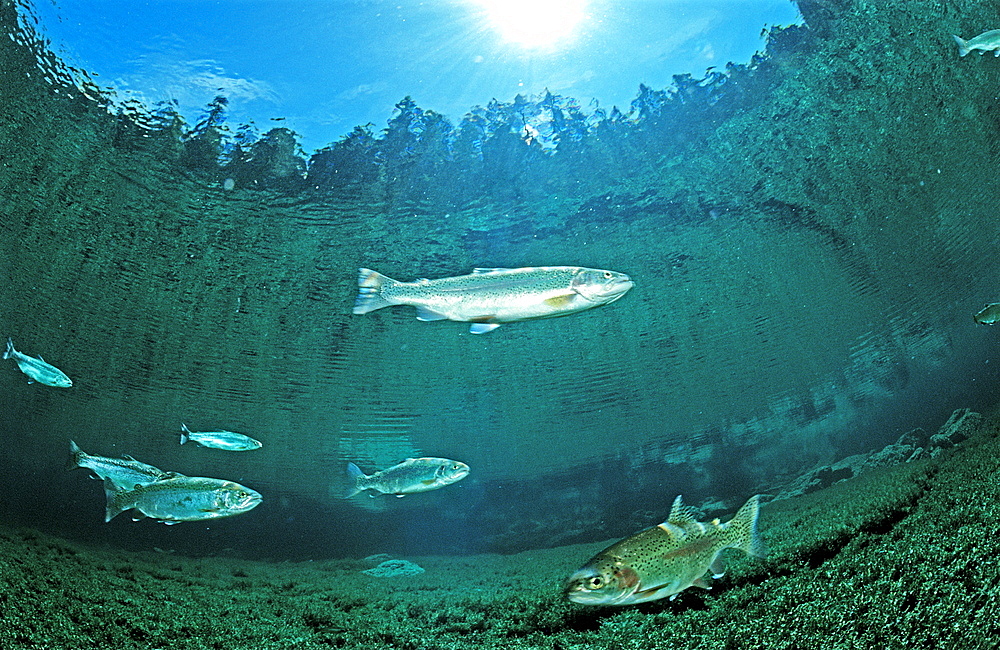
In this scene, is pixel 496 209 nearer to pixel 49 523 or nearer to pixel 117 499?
pixel 117 499

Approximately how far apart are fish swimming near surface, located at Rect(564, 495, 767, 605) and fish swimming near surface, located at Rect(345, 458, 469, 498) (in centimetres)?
387

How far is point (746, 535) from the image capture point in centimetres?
365

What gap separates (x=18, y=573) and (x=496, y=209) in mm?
12466

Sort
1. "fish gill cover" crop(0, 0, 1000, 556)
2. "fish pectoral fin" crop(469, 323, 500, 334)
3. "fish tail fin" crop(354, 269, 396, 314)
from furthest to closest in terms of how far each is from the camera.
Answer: "fish gill cover" crop(0, 0, 1000, 556) → "fish tail fin" crop(354, 269, 396, 314) → "fish pectoral fin" crop(469, 323, 500, 334)

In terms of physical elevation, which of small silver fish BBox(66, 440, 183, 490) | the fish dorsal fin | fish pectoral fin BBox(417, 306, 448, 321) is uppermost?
fish pectoral fin BBox(417, 306, 448, 321)

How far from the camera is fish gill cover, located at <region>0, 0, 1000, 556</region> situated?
1199 centimetres

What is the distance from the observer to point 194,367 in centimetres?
2256

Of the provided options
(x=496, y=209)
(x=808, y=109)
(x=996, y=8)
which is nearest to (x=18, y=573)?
(x=496, y=209)

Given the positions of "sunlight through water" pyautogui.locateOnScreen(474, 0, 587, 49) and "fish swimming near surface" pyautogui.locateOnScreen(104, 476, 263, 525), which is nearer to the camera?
"fish swimming near surface" pyautogui.locateOnScreen(104, 476, 263, 525)

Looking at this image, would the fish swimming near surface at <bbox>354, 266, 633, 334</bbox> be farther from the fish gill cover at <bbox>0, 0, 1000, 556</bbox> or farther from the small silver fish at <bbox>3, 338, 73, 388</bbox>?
the fish gill cover at <bbox>0, 0, 1000, 556</bbox>

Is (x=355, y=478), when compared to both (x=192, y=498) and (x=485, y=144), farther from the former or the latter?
(x=485, y=144)

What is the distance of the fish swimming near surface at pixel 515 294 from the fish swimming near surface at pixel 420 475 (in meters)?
3.67

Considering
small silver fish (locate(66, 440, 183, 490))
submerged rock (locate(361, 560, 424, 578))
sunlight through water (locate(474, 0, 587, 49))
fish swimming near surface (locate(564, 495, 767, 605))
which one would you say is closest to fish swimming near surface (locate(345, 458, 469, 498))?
small silver fish (locate(66, 440, 183, 490))

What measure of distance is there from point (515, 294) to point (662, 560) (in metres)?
2.06
